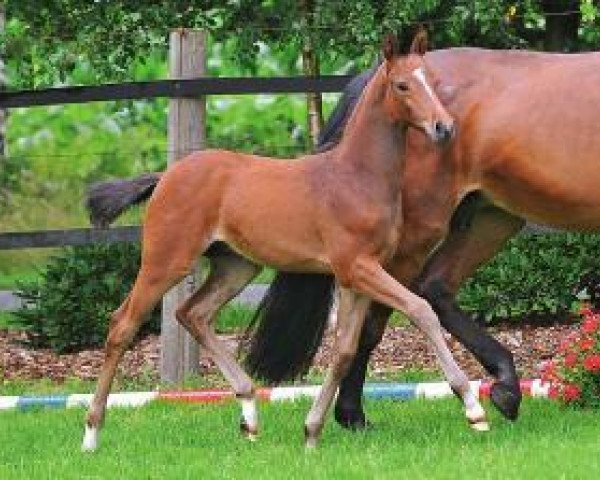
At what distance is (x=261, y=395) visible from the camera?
935cm

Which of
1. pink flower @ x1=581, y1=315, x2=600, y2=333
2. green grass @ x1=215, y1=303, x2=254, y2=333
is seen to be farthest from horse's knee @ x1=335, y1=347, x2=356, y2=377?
green grass @ x1=215, y1=303, x2=254, y2=333

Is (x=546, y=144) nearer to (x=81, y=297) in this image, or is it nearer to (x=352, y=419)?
(x=352, y=419)

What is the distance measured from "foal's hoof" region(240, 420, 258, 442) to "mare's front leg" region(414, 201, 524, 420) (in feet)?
4.01

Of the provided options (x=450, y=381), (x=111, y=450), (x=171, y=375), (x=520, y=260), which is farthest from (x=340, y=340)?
(x=520, y=260)

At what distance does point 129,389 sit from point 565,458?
4.21 metres

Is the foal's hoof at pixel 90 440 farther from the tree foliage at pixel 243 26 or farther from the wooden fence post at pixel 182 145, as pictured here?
the tree foliage at pixel 243 26

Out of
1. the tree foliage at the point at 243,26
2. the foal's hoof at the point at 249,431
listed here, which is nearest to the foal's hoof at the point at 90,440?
the foal's hoof at the point at 249,431

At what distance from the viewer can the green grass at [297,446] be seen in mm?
6836

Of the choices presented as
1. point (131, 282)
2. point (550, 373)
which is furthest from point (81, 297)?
point (550, 373)

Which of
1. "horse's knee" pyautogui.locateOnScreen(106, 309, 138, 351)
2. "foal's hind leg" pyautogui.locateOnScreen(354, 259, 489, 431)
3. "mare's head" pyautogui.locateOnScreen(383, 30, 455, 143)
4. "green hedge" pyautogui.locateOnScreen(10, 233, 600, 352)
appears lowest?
"green hedge" pyautogui.locateOnScreen(10, 233, 600, 352)

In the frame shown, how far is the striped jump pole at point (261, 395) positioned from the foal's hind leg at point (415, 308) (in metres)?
1.73

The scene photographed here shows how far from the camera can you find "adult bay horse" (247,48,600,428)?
8.21 m

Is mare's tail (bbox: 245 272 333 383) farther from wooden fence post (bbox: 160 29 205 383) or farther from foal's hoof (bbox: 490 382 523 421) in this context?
wooden fence post (bbox: 160 29 205 383)

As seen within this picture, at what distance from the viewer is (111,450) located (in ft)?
25.3
